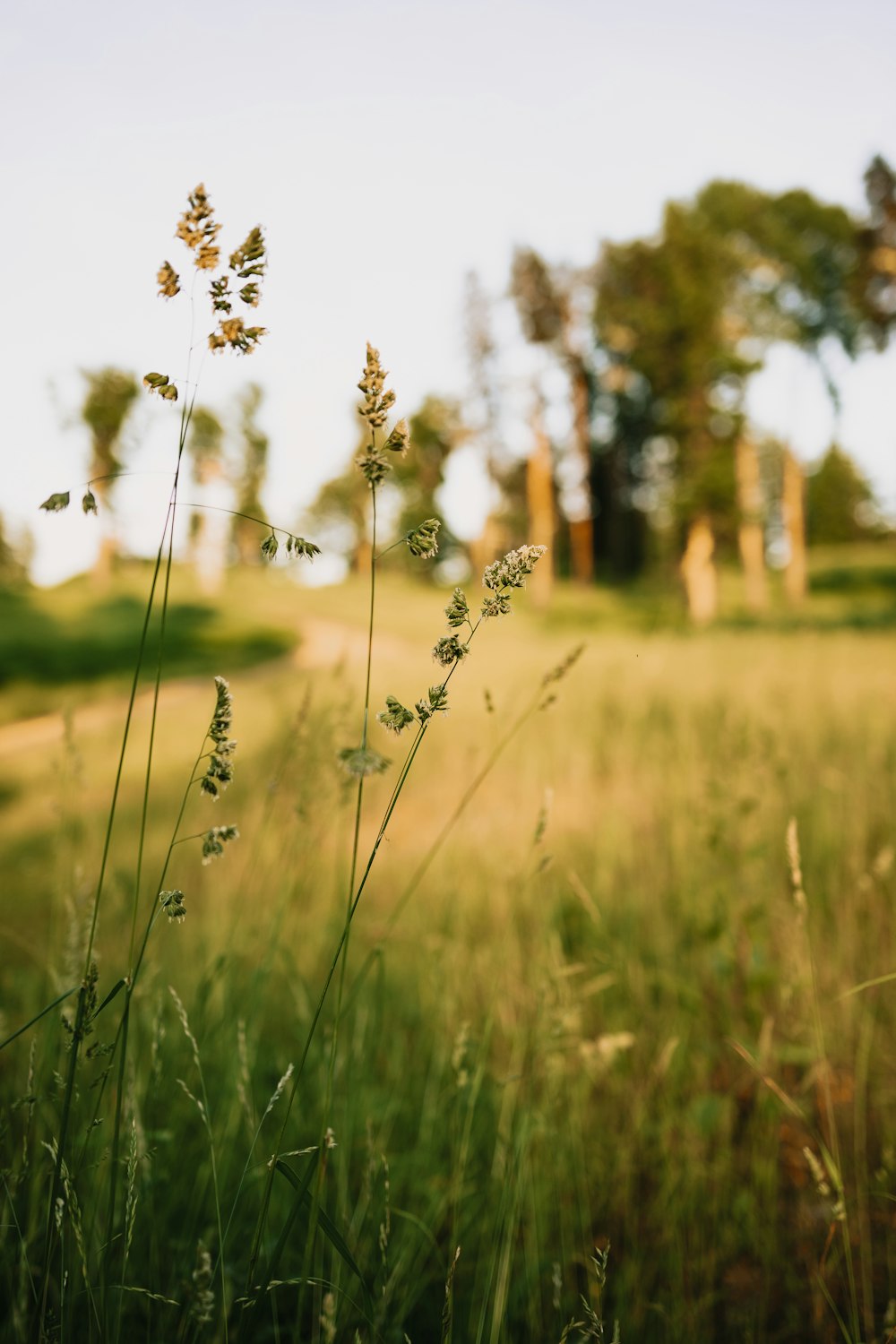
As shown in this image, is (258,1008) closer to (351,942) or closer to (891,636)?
(351,942)

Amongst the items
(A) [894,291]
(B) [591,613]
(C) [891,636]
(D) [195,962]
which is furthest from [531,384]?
(D) [195,962]

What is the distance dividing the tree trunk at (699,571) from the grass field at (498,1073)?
19.4 m

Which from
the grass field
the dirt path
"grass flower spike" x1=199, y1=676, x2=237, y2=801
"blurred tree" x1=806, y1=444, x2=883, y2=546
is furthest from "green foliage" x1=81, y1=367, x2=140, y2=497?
"blurred tree" x1=806, y1=444, x2=883, y2=546

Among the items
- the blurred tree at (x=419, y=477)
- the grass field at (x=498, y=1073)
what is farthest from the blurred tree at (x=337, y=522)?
the grass field at (x=498, y=1073)

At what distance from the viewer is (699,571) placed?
2469cm

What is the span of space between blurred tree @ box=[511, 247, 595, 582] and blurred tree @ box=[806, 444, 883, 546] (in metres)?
Answer: 24.9

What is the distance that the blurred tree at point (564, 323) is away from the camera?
101ft

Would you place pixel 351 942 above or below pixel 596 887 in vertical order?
below

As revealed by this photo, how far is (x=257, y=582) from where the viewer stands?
38.4m

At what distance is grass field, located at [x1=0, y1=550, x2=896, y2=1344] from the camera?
4.18 feet

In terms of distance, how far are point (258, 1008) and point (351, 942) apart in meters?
1.66

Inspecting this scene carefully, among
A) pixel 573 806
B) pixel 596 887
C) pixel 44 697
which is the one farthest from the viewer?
pixel 44 697

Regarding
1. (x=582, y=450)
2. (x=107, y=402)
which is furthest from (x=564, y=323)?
(x=107, y=402)

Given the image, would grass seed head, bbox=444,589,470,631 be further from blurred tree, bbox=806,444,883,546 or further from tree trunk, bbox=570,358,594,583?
blurred tree, bbox=806,444,883,546
